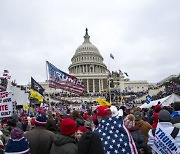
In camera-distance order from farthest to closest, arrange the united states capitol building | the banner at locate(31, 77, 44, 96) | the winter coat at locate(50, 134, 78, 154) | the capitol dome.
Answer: the capitol dome → the united states capitol building → the banner at locate(31, 77, 44, 96) → the winter coat at locate(50, 134, 78, 154)

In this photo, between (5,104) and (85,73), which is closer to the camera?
(5,104)

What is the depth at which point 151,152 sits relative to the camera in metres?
5.50

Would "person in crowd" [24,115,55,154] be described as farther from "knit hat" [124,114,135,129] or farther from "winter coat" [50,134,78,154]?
"knit hat" [124,114,135,129]

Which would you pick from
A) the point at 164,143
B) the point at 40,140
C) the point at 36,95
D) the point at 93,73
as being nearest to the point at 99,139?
the point at 164,143

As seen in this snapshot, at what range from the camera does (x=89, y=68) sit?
109 m

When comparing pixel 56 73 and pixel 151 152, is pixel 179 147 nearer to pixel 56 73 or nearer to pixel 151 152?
pixel 151 152

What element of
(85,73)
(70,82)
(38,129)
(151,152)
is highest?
(85,73)

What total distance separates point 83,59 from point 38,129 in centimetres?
10644

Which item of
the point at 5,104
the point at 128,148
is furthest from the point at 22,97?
the point at 128,148

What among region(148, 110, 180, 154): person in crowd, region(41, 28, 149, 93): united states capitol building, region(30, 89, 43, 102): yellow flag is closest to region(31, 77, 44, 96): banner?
region(30, 89, 43, 102): yellow flag

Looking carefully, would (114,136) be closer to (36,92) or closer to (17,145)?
(17,145)

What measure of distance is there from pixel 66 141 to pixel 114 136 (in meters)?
0.68

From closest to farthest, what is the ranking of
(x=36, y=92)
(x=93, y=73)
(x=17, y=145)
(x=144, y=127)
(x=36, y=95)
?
(x=17, y=145) → (x=144, y=127) → (x=36, y=95) → (x=36, y=92) → (x=93, y=73)

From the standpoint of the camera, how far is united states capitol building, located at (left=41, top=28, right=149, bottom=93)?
97606mm
